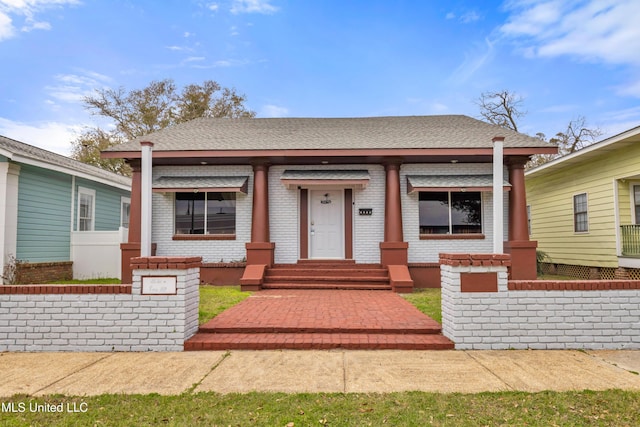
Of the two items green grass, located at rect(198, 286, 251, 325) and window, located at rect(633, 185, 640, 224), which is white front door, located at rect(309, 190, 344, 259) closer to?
green grass, located at rect(198, 286, 251, 325)

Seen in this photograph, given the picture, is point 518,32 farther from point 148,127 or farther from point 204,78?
point 148,127

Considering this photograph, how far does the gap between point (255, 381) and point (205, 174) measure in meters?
7.79

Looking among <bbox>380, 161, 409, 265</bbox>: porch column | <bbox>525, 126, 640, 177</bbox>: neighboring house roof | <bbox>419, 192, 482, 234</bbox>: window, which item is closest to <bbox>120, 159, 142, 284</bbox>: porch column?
<bbox>380, 161, 409, 265</bbox>: porch column

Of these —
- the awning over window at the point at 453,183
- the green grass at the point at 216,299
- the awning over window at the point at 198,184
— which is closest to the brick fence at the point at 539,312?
the green grass at the point at 216,299

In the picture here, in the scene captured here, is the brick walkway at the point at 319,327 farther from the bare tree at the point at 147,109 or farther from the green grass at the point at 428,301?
the bare tree at the point at 147,109

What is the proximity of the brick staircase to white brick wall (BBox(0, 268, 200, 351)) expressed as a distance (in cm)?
444

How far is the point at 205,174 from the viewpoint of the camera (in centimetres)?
1057

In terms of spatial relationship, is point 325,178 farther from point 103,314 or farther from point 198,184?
point 103,314

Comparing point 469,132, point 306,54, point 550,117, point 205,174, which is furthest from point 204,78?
point 550,117

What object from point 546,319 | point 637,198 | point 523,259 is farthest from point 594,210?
point 546,319

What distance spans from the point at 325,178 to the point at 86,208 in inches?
332

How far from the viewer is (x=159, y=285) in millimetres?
4793

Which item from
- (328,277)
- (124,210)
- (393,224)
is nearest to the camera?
(328,277)

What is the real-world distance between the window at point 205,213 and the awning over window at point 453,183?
485cm
